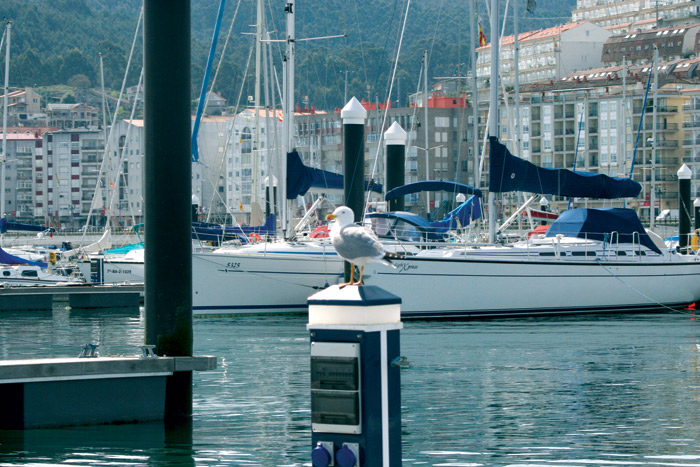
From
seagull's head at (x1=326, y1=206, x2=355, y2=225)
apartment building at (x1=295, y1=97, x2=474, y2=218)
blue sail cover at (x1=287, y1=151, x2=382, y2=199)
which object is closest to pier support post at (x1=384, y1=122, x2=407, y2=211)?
blue sail cover at (x1=287, y1=151, x2=382, y2=199)

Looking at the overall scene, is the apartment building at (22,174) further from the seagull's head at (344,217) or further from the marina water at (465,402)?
the seagull's head at (344,217)

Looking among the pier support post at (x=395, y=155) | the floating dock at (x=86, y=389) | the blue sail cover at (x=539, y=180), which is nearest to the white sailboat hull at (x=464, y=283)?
the blue sail cover at (x=539, y=180)

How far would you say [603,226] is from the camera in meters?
31.8

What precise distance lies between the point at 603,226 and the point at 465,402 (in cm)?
1707

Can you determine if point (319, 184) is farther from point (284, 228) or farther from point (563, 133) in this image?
point (563, 133)

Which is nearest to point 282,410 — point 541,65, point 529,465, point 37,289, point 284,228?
point 529,465

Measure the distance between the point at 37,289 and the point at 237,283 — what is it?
403 inches

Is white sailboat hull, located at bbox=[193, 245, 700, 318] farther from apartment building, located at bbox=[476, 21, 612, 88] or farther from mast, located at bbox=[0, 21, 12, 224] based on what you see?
apartment building, located at bbox=[476, 21, 612, 88]

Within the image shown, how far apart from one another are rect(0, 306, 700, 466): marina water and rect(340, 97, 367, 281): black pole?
11.5 ft

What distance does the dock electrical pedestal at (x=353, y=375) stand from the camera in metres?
6.72

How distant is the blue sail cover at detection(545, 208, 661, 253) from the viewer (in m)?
31.7

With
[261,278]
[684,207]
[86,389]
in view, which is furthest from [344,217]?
[684,207]

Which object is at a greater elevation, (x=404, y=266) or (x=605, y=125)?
(x=605, y=125)

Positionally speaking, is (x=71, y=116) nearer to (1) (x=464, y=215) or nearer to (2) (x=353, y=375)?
(1) (x=464, y=215)
